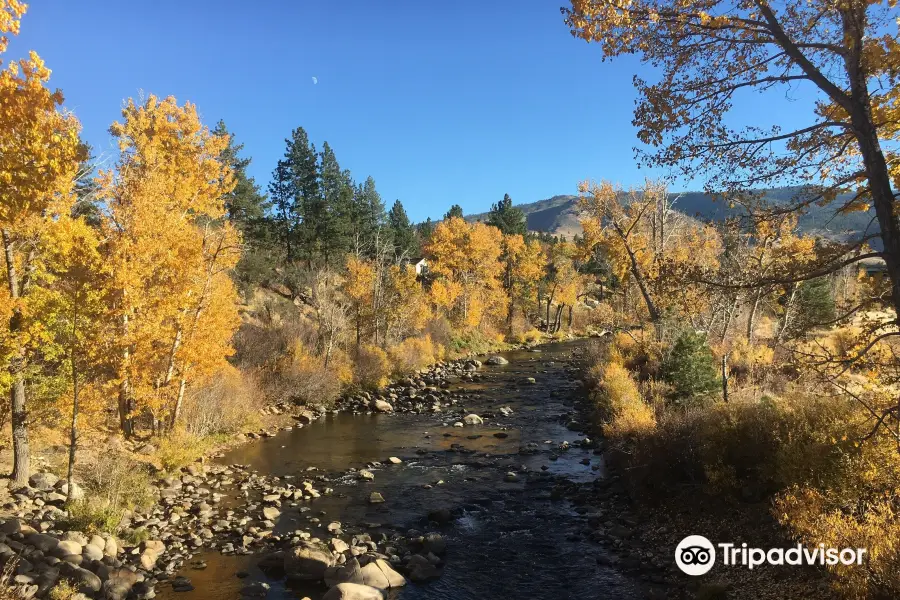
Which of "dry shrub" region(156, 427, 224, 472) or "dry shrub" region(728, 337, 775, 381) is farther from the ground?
"dry shrub" region(728, 337, 775, 381)

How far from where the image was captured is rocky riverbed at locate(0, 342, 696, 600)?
10.1 metres

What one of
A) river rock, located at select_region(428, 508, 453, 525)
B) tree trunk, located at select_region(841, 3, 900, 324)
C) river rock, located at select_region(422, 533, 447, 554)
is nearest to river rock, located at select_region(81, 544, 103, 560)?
river rock, located at select_region(422, 533, 447, 554)

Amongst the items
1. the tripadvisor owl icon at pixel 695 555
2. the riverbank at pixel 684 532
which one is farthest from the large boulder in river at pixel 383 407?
the tripadvisor owl icon at pixel 695 555

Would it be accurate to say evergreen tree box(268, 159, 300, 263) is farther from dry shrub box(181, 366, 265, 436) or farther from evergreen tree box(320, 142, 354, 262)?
dry shrub box(181, 366, 265, 436)

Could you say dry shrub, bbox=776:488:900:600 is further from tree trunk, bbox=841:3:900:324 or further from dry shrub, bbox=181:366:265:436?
dry shrub, bbox=181:366:265:436

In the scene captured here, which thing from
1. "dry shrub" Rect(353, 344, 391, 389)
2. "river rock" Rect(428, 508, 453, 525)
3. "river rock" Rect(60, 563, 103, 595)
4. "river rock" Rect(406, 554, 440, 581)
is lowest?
"river rock" Rect(406, 554, 440, 581)

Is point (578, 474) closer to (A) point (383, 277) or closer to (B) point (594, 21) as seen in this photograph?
(B) point (594, 21)

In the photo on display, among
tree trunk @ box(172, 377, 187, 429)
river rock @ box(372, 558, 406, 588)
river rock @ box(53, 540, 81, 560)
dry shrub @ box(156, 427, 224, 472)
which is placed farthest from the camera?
tree trunk @ box(172, 377, 187, 429)

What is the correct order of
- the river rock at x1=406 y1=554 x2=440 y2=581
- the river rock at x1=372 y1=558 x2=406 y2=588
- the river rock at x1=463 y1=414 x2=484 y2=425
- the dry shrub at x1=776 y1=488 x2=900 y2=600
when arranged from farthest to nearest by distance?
the river rock at x1=463 y1=414 x2=484 y2=425 → the river rock at x1=406 y1=554 x2=440 y2=581 → the river rock at x1=372 y1=558 x2=406 y2=588 → the dry shrub at x1=776 y1=488 x2=900 y2=600

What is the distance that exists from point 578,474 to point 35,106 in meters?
16.1

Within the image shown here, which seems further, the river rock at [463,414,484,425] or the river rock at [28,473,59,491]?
the river rock at [463,414,484,425]

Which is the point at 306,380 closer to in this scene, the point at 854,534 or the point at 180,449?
the point at 180,449

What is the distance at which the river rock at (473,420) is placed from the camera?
2349 centimetres

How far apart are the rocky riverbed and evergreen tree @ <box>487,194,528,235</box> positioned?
4428 cm
